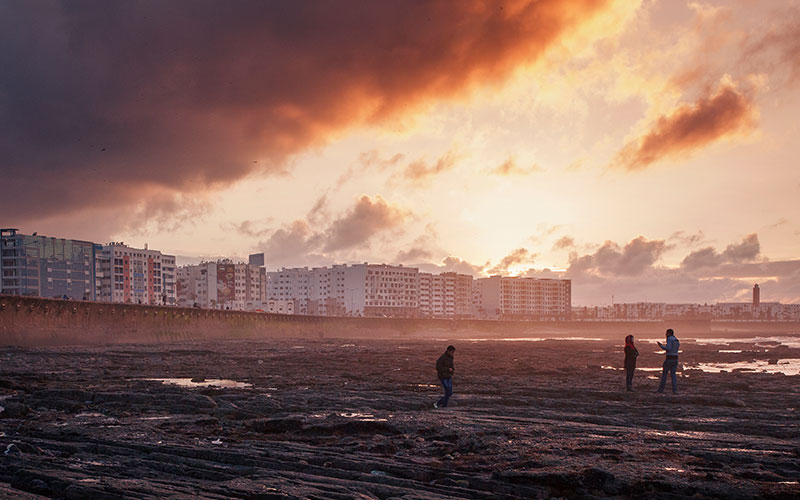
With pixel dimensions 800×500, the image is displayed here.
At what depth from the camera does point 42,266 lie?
154500mm

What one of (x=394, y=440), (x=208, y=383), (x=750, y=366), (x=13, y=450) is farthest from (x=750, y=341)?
(x=13, y=450)

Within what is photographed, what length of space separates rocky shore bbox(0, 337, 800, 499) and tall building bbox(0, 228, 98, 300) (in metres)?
147

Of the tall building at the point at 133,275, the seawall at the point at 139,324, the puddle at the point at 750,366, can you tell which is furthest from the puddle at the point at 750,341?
the tall building at the point at 133,275

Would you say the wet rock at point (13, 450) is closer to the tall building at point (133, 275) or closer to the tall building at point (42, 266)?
the tall building at point (42, 266)

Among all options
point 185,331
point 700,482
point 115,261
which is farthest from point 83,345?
point 115,261

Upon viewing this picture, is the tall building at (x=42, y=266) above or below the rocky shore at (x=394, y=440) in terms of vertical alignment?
above

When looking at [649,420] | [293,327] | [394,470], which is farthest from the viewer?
[293,327]

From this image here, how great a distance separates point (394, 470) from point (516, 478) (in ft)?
7.00

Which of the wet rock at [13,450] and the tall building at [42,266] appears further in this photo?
the tall building at [42,266]

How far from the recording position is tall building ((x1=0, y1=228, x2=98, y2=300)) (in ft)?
493

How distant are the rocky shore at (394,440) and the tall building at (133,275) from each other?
158450mm

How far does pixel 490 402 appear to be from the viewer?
756 inches

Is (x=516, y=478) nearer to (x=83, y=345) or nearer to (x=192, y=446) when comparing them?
(x=192, y=446)

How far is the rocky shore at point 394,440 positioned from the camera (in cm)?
964
